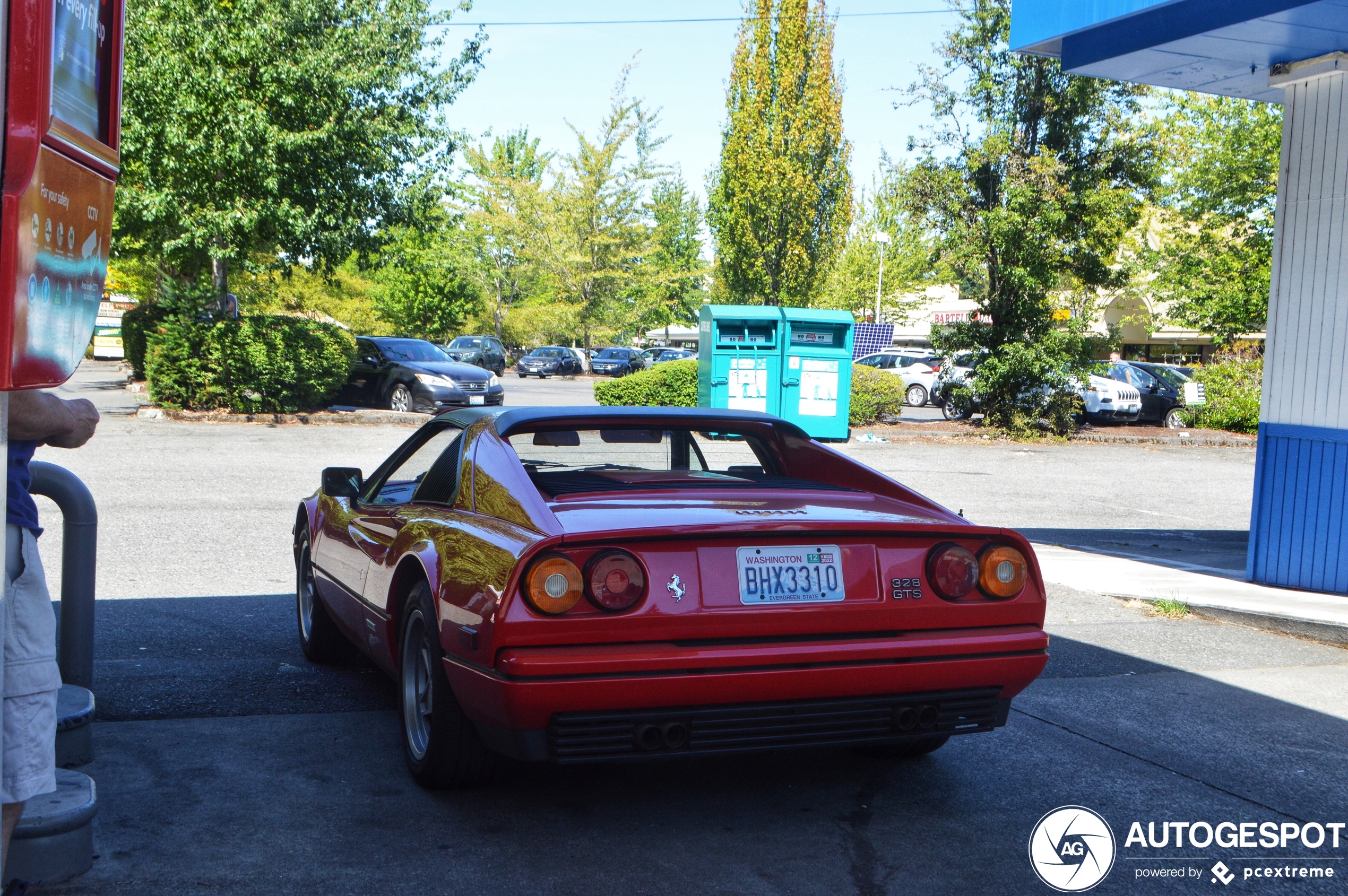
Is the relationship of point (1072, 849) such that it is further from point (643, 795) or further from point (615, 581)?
point (615, 581)

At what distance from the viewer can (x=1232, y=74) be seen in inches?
317

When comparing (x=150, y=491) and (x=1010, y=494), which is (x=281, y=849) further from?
(x=1010, y=494)

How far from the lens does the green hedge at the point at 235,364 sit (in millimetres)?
18641

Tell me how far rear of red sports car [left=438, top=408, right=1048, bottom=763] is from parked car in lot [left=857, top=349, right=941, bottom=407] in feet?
95.8

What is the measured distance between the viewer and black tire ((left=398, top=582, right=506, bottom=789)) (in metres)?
3.69

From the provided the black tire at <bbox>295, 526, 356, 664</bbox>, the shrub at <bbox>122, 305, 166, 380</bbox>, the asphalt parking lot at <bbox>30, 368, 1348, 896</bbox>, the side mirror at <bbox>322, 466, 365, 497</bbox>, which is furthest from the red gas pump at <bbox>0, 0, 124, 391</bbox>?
the shrub at <bbox>122, 305, 166, 380</bbox>

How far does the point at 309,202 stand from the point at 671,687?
17.4m

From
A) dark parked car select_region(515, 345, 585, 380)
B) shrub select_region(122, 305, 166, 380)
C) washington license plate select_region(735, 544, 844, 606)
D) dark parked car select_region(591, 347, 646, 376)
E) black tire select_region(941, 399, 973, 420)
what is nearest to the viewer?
washington license plate select_region(735, 544, 844, 606)

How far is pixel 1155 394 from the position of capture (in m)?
25.8

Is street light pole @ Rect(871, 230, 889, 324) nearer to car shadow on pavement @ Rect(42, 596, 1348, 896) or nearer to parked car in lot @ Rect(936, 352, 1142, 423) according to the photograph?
parked car in lot @ Rect(936, 352, 1142, 423)

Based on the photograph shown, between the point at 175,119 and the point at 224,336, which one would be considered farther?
the point at 224,336

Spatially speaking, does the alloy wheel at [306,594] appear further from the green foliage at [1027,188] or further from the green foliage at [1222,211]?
the green foliage at [1222,211]

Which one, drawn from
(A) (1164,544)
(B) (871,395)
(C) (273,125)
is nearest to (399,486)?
(A) (1164,544)

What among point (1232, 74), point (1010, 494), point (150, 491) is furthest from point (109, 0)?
point (1010, 494)
